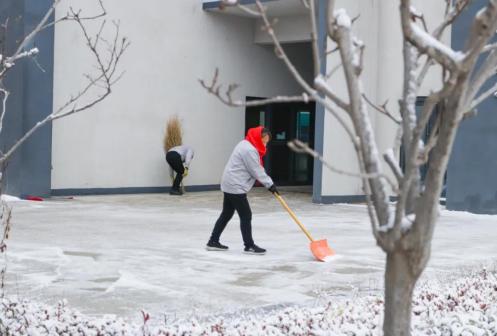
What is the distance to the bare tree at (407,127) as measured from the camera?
2.78 meters

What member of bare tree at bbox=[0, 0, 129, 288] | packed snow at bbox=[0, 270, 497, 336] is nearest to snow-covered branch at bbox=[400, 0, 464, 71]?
bare tree at bbox=[0, 0, 129, 288]

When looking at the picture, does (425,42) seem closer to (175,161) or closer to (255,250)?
(255,250)

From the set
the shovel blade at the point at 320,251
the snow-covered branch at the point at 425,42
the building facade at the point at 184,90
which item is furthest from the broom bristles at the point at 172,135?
the snow-covered branch at the point at 425,42

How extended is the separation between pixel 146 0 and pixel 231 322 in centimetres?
A: 1282

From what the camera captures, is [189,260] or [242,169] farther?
[242,169]

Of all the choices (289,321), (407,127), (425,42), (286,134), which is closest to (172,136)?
(286,134)

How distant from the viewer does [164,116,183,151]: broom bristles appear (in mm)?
17453

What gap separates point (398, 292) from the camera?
316 centimetres

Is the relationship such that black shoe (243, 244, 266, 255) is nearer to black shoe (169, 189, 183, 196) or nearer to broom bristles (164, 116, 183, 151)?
black shoe (169, 189, 183, 196)

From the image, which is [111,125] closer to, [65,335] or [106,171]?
[106,171]

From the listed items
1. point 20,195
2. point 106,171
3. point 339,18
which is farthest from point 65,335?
point 106,171

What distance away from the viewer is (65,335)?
4.80 m

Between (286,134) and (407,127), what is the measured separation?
1813 cm

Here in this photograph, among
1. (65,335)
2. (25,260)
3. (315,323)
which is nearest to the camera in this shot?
(65,335)
